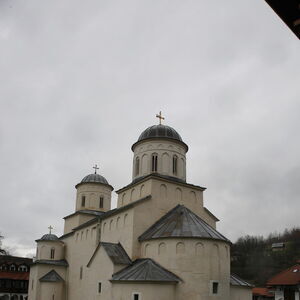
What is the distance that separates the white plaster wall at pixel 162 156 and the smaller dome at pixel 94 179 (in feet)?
46.0

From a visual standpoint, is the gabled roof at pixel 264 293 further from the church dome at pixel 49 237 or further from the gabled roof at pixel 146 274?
the gabled roof at pixel 146 274

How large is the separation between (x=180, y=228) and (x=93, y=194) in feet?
71.0

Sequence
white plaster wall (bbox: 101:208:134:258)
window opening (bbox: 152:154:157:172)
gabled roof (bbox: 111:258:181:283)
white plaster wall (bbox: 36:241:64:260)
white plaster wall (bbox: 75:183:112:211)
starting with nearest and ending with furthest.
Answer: gabled roof (bbox: 111:258:181:283)
white plaster wall (bbox: 101:208:134:258)
window opening (bbox: 152:154:157:172)
white plaster wall (bbox: 36:241:64:260)
white plaster wall (bbox: 75:183:112:211)

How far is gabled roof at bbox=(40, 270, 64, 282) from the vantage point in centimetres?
3716

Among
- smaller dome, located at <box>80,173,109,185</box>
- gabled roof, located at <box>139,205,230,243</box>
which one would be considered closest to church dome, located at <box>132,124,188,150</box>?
gabled roof, located at <box>139,205,230,243</box>

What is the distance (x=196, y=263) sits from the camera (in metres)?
22.9

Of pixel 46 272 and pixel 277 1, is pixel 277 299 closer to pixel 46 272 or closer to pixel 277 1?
pixel 46 272

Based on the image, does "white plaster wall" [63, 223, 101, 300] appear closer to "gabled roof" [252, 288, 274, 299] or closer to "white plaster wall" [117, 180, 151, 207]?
"white plaster wall" [117, 180, 151, 207]

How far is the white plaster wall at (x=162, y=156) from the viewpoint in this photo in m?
30.7

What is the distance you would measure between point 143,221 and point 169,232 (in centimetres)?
314

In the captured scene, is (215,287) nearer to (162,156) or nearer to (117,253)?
(117,253)

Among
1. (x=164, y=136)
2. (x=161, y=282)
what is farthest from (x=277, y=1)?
(x=164, y=136)

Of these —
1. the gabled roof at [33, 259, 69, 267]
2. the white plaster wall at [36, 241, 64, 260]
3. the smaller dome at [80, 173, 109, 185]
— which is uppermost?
the smaller dome at [80, 173, 109, 185]

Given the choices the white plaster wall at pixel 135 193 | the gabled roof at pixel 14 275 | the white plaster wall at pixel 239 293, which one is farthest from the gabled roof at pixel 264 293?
the gabled roof at pixel 14 275
